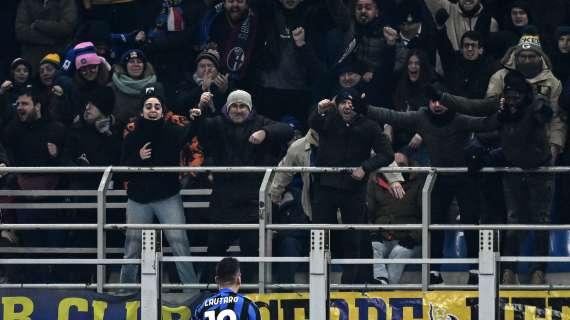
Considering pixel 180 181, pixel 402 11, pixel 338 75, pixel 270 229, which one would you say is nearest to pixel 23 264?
pixel 180 181

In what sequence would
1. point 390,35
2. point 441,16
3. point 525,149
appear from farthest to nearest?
point 441,16
point 390,35
point 525,149

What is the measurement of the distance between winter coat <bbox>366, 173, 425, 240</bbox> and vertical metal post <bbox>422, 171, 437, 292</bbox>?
37 centimetres

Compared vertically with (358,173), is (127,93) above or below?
above

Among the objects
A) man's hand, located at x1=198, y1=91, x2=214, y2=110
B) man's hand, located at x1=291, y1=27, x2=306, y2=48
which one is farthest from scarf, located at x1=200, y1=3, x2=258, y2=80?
man's hand, located at x1=198, y1=91, x2=214, y2=110

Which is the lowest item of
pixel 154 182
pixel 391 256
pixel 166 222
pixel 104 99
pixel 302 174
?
pixel 391 256

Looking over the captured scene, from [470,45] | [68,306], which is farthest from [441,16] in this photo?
[68,306]

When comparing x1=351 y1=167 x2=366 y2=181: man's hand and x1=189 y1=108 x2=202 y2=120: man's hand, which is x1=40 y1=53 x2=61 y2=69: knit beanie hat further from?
x1=351 y1=167 x2=366 y2=181: man's hand

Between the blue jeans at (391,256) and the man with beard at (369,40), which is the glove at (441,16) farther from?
the blue jeans at (391,256)

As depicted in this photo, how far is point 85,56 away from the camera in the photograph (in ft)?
60.7

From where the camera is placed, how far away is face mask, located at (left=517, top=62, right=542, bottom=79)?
55.7 ft

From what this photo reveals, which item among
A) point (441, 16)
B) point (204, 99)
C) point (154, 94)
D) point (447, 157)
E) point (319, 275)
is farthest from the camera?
point (441, 16)

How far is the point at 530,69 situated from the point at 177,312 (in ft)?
15.2

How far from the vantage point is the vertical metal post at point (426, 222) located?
52.7 ft

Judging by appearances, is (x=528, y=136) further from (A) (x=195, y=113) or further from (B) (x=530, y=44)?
(A) (x=195, y=113)
